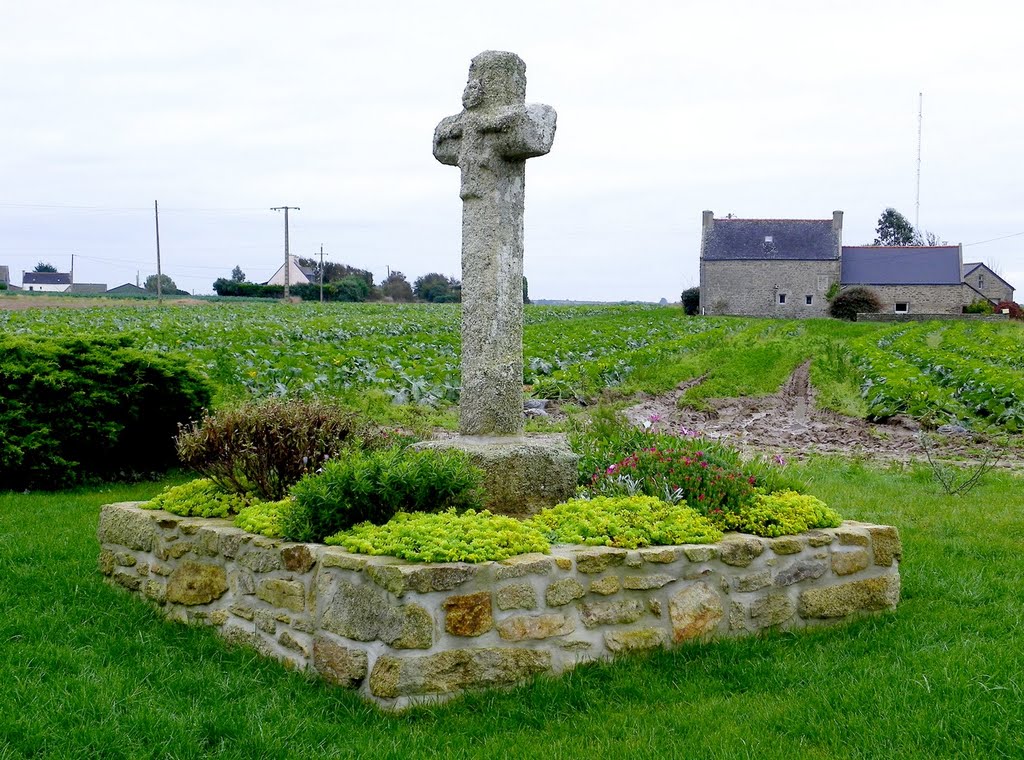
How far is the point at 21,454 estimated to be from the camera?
8.84m

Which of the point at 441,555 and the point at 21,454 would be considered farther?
the point at 21,454

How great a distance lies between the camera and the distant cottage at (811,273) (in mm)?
58562

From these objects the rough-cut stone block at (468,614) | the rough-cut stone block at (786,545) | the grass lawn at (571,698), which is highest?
the rough-cut stone block at (786,545)

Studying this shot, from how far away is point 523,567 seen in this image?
15.3 feet

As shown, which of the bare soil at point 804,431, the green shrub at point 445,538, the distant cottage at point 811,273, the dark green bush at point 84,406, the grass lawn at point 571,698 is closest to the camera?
the grass lawn at point 571,698

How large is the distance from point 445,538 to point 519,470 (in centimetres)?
124

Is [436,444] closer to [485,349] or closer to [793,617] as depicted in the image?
[485,349]

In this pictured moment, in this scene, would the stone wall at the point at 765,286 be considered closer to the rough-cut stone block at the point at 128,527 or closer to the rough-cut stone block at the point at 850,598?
the rough-cut stone block at the point at 850,598

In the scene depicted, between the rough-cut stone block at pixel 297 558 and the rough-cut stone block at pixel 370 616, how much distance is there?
0.17 metres

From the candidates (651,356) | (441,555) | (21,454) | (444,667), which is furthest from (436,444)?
(651,356)

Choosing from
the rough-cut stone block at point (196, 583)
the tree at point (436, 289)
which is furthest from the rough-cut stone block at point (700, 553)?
the tree at point (436, 289)

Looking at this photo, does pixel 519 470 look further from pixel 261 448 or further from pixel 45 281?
pixel 45 281

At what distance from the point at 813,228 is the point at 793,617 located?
2348 inches

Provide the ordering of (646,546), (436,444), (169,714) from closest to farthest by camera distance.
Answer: (169,714) → (646,546) → (436,444)
